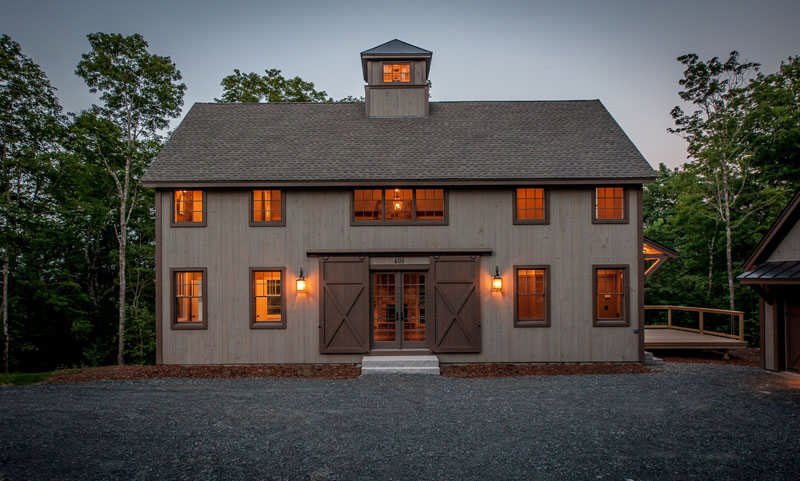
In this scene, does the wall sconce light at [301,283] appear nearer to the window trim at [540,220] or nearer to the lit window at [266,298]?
the lit window at [266,298]

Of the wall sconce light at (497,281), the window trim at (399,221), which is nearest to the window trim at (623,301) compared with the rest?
the wall sconce light at (497,281)

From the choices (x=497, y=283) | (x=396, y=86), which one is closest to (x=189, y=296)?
(x=497, y=283)

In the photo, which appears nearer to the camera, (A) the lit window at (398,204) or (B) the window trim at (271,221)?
(B) the window trim at (271,221)

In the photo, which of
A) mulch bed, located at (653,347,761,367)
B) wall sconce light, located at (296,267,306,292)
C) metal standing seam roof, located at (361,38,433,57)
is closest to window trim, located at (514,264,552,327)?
mulch bed, located at (653,347,761,367)

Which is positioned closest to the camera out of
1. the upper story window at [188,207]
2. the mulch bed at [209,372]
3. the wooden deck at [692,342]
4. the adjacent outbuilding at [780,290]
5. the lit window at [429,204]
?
the adjacent outbuilding at [780,290]

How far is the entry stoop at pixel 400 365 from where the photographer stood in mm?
9703

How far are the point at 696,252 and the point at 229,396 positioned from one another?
19933mm

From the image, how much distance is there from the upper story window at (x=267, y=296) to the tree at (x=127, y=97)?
8.04 m

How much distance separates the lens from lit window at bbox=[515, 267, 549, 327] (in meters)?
10.6

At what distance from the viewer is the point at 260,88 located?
2016cm

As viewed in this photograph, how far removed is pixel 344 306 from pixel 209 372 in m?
3.70

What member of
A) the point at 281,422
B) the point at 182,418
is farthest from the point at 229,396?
the point at 281,422

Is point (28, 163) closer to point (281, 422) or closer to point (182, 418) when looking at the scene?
point (182, 418)

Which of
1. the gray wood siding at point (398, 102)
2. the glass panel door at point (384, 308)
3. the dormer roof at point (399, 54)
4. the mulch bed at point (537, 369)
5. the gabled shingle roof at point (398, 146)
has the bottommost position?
the mulch bed at point (537, 369)
